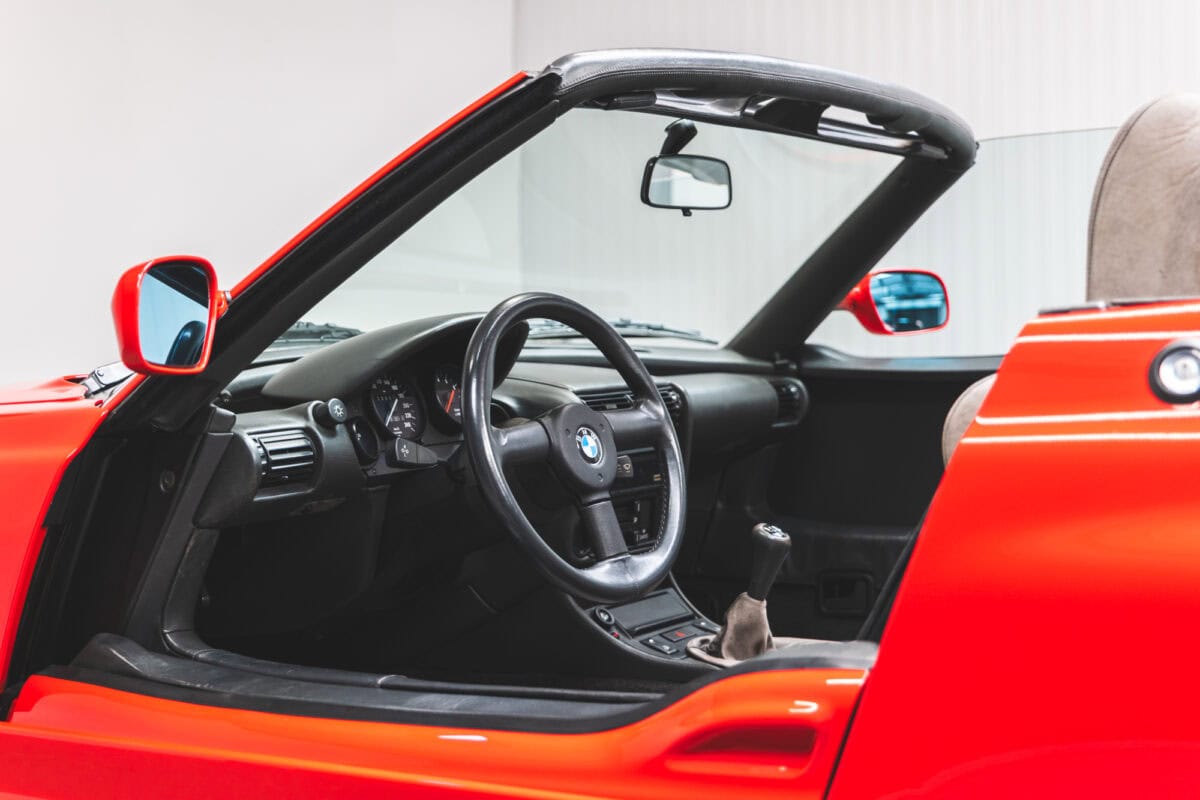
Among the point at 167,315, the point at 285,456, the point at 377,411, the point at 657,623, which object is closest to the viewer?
the point at 167,315

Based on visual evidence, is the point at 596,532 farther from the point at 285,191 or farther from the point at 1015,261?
the point at 285,191

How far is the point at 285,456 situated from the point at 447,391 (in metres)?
0.42

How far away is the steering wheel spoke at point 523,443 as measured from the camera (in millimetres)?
1811

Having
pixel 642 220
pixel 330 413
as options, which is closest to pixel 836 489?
pixel 330 413

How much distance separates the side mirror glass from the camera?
7.04 feet

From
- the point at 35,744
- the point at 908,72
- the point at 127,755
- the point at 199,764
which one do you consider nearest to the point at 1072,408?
the point at 199,764

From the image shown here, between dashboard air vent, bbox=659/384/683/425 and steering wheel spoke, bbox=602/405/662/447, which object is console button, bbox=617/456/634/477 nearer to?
dashboard air vent, bbox=659/384/683/425

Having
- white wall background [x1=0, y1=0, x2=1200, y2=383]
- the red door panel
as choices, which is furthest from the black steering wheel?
white wall background [x1=0, y1=0, x2=1200, y2=383]

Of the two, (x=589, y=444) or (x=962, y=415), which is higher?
(x=962, y=415)

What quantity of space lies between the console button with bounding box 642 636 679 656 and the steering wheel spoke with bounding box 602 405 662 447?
0.54 meters

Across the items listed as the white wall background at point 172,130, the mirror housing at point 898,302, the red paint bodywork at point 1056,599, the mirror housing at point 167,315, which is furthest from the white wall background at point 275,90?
the red paint bodywork at point 1056,599

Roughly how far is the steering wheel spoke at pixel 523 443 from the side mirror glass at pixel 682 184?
1.67 feet

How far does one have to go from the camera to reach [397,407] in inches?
80.0

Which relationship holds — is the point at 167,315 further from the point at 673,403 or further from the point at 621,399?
the point at 673,403
